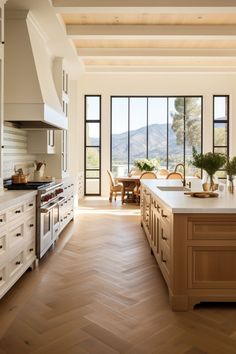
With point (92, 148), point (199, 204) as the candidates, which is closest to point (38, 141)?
point (199, 204)

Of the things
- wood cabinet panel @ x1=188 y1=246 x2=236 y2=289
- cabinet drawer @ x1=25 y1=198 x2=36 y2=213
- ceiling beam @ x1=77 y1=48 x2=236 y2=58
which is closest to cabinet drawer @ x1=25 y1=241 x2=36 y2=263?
cabinet drawer @ x1=25 y1=198 x2=36 y2=213

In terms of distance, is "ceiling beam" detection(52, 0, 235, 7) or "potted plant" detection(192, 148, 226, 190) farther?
"ceiling beam" detection(52, 0, 235, 7)

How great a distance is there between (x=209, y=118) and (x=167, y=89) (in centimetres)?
172

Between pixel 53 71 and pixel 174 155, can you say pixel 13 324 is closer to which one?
pixel 53 71

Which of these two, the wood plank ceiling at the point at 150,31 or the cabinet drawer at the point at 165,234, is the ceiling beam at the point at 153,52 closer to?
the wood plank ceiling at the point at 150,31

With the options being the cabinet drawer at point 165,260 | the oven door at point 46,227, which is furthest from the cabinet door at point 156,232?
the oven door at point 46,227

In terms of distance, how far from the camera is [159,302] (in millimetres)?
3242

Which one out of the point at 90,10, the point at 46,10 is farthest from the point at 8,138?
the point at 90,10

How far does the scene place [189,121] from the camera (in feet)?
42.8

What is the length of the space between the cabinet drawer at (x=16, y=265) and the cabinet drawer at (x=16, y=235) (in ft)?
0.43

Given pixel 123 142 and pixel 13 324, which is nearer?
pixel 13 324

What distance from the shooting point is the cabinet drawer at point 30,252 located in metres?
3.98

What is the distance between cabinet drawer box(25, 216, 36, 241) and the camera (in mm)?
3991

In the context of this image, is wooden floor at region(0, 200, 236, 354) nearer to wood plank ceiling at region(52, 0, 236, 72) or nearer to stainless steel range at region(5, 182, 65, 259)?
stainless steel range at region(5, 182, 65, 259)
